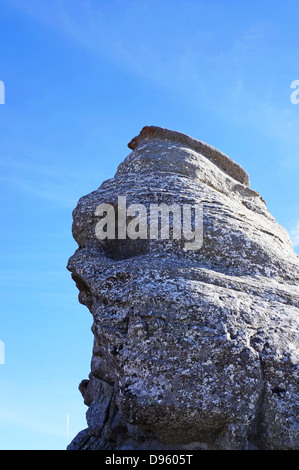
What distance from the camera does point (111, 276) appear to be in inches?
335

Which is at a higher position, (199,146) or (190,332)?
(199,146)

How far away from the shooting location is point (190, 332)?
7.27 metres

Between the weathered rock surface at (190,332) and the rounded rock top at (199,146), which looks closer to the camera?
the weathered rock surface at (190,332)

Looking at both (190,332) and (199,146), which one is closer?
(190,332)

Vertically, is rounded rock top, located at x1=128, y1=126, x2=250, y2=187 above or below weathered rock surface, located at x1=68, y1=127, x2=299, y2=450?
above

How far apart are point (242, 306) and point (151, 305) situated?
5.16 feet

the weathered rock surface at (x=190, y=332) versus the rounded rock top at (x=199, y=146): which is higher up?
the rounded rock top at (x=199, y=146)

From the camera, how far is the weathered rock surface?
685 cm

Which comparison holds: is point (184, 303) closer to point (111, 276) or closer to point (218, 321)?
point (218, 321)

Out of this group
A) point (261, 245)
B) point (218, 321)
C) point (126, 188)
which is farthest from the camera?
point (126, 188)

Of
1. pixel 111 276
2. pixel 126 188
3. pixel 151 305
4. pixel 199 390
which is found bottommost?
pixel 199 390

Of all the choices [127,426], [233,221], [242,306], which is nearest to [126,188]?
[233,221]

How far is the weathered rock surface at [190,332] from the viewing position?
22.5 feet
